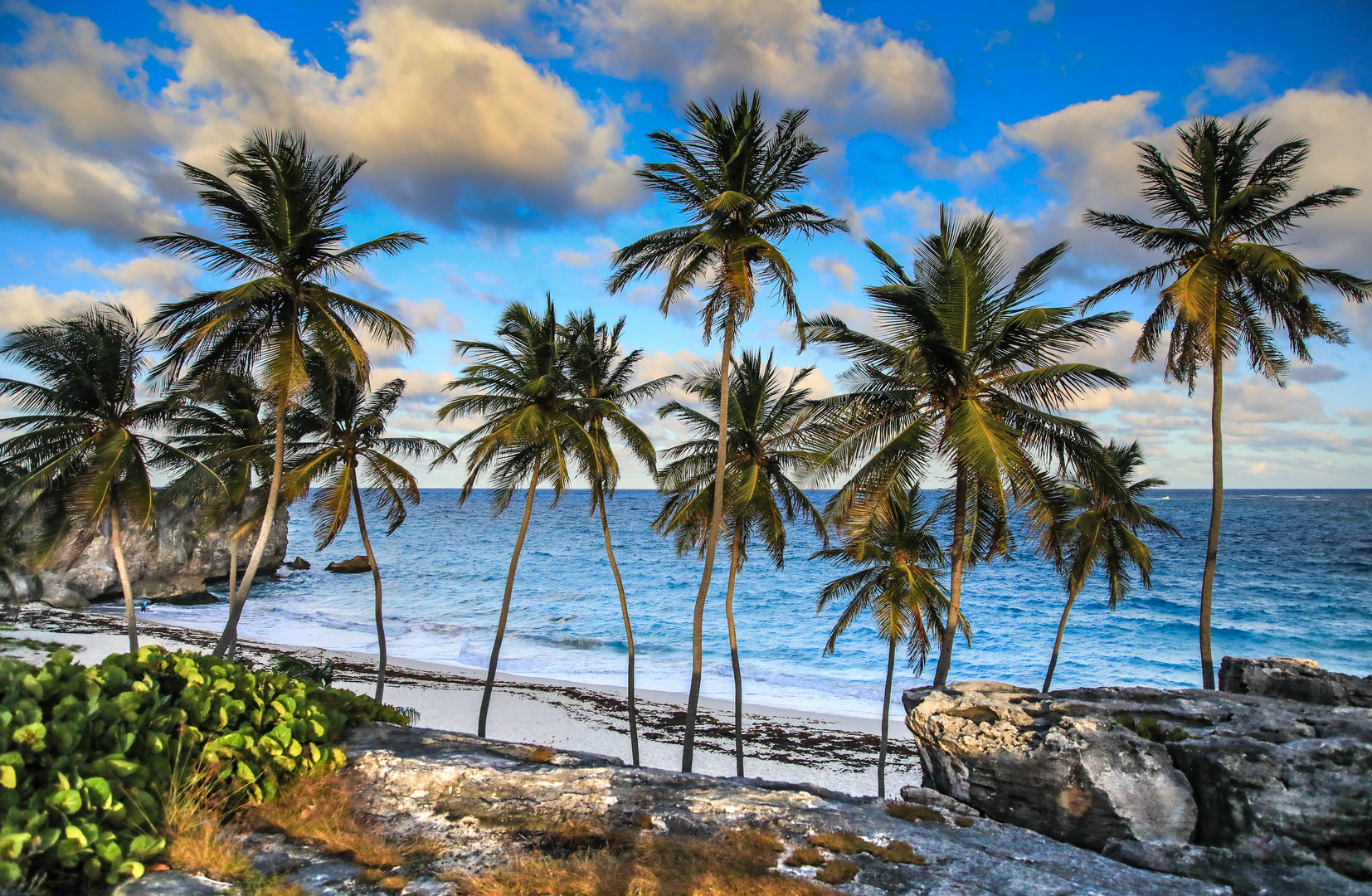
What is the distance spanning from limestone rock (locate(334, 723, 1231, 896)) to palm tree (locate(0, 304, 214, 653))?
12.3 metres

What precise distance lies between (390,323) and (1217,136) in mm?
16977

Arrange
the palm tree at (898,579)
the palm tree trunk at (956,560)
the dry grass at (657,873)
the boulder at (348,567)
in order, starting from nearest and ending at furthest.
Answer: the dry grass at (657,873), the palm tree trunk at (956,560), the palm tree at (898,579), the boulder at (348,567)

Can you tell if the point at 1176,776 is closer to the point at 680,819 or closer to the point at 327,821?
the point at 680,819

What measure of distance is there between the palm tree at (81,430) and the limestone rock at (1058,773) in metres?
17.9

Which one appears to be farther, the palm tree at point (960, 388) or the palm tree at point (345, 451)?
the palm tree at point (345, 451)

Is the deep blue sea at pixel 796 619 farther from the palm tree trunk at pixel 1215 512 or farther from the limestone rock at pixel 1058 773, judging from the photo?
the limestone rock at pixel 1058 773

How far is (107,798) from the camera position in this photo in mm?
4848

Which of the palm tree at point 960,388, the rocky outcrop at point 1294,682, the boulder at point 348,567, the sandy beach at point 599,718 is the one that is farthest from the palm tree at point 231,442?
the boulder at point 348,567

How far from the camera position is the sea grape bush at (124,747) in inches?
180

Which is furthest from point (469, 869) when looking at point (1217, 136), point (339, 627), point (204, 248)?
point (339, 627)

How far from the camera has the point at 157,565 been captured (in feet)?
127

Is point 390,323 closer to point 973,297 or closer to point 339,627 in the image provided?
point 973,297

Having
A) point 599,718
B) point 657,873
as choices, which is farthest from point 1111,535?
point 657,873

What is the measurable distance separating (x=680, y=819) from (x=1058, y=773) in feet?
13.9
